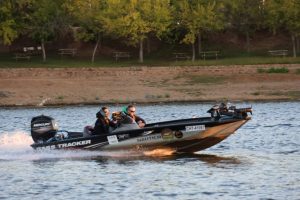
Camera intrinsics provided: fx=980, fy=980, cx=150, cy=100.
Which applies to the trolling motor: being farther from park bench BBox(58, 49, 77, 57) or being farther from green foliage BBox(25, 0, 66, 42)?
park bench BBox(58, 49, 77, 57)

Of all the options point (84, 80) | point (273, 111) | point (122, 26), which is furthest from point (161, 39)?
point (273, 111)

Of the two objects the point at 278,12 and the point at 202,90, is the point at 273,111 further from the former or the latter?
the point at 278,12

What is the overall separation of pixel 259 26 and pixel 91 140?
161 ft

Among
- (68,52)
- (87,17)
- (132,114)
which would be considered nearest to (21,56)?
(68,52)

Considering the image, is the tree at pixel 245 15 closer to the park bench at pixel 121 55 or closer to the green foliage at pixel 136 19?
the green foliage at pixel 136 19

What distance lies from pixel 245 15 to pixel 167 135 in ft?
162

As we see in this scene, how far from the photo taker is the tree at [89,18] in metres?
77.2

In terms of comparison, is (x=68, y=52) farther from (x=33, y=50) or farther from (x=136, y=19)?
(x=136, y=19)

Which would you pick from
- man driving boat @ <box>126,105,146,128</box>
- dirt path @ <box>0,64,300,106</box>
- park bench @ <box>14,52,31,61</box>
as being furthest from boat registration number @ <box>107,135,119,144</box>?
park bench @ <box>14,52,31,61</box>

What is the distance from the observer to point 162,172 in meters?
26.1

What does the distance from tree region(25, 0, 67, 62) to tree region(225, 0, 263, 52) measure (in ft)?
44.0

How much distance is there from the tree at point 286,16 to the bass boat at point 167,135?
147 feet

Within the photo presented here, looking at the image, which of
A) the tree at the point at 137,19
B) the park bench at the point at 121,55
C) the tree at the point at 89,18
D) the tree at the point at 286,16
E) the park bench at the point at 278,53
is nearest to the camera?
the park bench at the point at 278,53

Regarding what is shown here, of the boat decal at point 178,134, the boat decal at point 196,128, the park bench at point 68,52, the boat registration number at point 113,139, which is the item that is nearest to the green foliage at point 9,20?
the park bench at point 68,52
